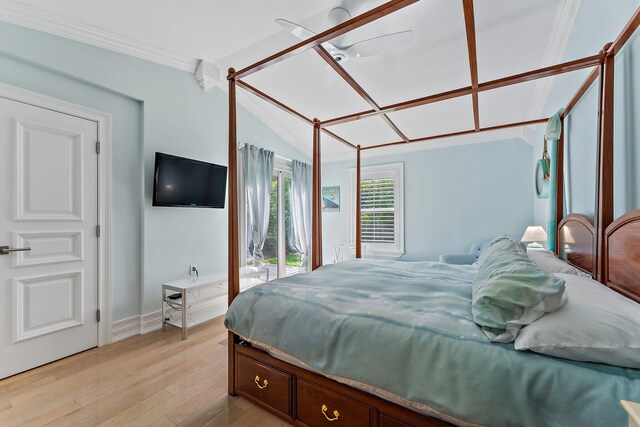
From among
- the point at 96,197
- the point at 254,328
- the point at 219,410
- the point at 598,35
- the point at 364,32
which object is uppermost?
the point at 364,32

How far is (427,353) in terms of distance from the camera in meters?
1.08

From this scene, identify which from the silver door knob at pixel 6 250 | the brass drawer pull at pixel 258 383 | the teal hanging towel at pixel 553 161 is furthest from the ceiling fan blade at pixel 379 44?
the silver door knob at pixel 6 250

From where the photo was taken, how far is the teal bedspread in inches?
33.9

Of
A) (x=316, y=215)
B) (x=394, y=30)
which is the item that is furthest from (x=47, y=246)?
(x=394, y=30)

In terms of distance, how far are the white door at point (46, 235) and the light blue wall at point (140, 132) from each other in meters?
0.21

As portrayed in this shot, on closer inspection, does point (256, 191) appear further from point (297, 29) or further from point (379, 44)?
point (379, 44)

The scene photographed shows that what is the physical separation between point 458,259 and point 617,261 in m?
2.61

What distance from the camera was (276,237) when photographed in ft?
15.9

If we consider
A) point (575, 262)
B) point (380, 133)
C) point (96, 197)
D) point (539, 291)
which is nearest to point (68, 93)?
point (96, 197)

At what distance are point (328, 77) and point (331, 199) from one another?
275 cm

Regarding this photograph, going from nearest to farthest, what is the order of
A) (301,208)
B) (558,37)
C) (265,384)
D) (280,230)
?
(265,384), (558,37), (280,230), (301,208)

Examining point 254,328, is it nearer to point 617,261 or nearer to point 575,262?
point 617,261

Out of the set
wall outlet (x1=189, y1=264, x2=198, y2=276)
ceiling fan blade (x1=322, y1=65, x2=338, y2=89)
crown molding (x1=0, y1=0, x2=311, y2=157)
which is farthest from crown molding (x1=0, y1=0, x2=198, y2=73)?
wall outlet (x1=189, y1=264, x2=198, y2=276)

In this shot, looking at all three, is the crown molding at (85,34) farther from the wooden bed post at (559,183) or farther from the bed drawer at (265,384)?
the wooden bed post at (559,183)
